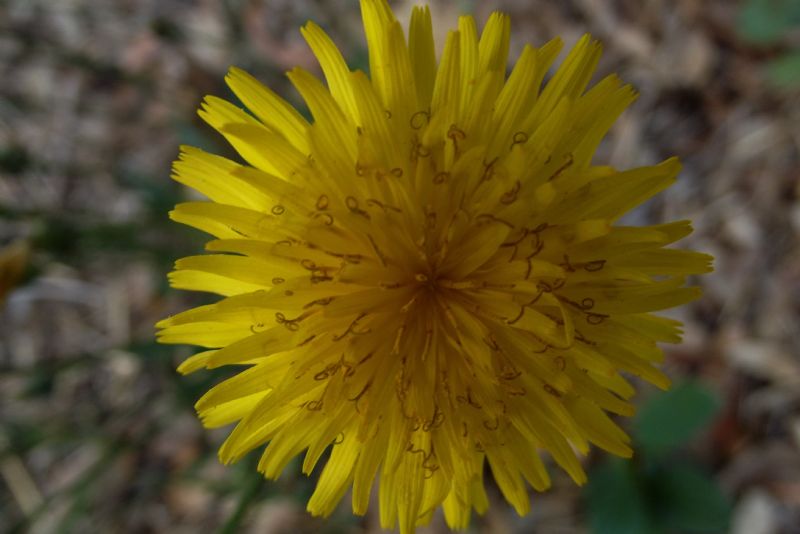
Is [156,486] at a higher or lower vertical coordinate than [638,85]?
lower

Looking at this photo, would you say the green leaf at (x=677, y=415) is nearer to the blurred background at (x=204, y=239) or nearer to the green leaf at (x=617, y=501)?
the blurred background at (x=204, y=239)

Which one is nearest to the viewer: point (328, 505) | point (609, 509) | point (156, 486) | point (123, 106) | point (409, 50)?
point (409, 50)

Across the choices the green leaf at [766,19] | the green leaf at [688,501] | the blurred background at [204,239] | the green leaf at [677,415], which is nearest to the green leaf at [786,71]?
the blurred background at [204,239]

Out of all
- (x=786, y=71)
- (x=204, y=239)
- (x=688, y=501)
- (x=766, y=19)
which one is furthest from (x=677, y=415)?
(x=204, y=239)

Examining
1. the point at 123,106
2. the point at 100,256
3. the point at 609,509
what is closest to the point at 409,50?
the point at 609,509

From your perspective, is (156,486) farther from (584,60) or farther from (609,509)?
(584,60)

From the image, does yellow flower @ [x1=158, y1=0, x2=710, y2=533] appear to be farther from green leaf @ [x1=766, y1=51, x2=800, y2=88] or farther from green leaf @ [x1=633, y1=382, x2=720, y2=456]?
green leaf @ [x1=766, y1=51, x2=800, y2=88]

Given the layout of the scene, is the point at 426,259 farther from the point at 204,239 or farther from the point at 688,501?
the point at 688,501

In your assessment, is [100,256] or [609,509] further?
[100,256]
